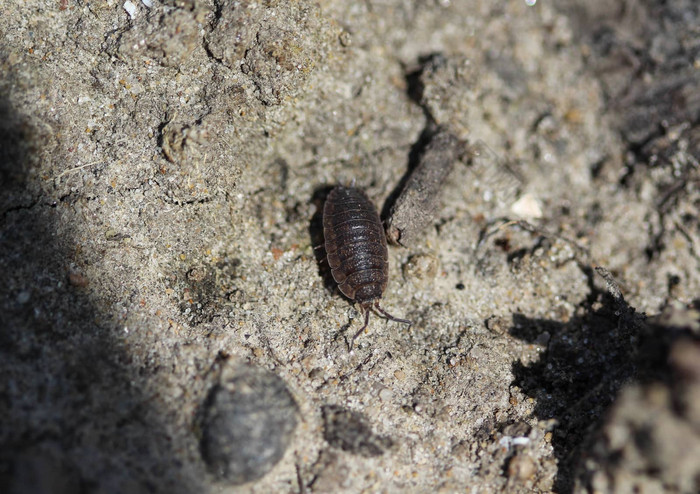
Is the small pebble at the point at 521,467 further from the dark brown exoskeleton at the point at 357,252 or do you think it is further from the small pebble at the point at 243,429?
the small pebble at the point at 243,429

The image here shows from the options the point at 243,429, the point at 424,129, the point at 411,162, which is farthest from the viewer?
the point at 424,129

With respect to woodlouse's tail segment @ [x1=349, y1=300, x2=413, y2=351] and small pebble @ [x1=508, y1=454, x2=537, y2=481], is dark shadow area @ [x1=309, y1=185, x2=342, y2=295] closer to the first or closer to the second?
woodlouse's tail segment @ [x1=349, y1=300, x2=413, y2=351]

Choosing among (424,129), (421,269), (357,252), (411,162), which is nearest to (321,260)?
(357,252)

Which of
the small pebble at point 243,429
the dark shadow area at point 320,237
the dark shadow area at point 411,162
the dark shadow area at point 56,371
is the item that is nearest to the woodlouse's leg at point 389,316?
the dark shadow area at point 320,237

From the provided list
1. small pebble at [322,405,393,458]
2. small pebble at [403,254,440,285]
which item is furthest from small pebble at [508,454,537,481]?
small pebble at [403,254,440,285]

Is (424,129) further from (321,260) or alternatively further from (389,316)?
(389,316)
